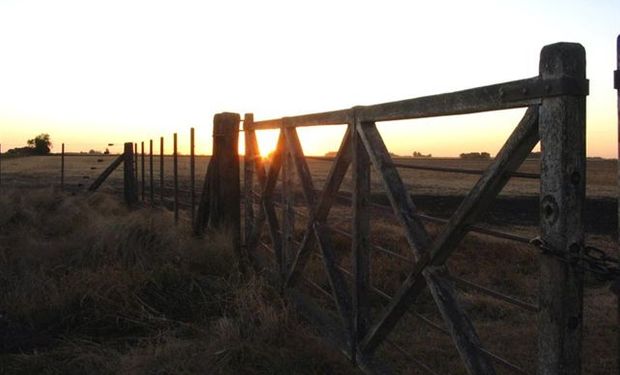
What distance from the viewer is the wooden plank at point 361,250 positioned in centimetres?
421

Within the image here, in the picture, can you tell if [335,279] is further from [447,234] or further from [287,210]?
[447,234]

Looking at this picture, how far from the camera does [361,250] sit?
14.1 feet

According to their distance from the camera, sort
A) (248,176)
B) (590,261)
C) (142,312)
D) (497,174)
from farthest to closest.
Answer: (248,176), (142,312), (497,174), (590,261)

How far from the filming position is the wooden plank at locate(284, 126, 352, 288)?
440cm

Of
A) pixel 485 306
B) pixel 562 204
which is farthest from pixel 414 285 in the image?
pixel 485 306

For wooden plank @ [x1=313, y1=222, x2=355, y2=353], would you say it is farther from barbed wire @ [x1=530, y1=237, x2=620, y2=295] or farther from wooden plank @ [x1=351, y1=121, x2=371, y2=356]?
barbed wire @ [x1=530, y1=237, x2=620, y2=295]

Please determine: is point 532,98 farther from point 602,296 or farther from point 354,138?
point 602,296

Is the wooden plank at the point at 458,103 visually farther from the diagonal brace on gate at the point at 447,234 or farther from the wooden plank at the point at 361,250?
the wooden plank at the point at 361,250

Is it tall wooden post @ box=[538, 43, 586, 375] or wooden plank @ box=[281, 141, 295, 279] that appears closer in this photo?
tall wooden post @ box=[538, 43, 586, 375]

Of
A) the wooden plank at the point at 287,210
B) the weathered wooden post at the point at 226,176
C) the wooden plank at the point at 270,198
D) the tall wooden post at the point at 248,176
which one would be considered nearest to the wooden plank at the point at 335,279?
the wooden plank at the point at 287,210

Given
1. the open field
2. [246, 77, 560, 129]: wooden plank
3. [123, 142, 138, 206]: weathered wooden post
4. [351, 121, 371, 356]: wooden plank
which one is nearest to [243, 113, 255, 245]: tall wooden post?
the open field

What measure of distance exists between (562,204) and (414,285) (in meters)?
1.24

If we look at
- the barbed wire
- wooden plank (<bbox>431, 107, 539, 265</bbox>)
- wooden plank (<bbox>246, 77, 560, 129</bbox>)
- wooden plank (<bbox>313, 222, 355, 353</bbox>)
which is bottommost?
wooden plank (<bbox>313, 222, 355, 353</bbox>)

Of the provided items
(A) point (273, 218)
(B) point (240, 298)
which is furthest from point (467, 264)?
(B) point (240, 298)
